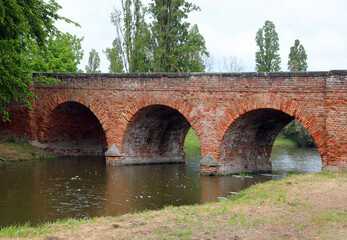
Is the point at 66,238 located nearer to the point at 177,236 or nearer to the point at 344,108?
the point at 177,236

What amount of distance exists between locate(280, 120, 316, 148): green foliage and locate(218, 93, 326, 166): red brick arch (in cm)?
2131

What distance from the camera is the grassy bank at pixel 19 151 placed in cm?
1655

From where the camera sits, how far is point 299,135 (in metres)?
33.4

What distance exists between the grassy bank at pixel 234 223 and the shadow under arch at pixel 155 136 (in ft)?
27.6

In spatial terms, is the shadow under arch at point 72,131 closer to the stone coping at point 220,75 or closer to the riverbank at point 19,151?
the riverbank at point 19,151

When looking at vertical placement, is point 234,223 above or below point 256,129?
below

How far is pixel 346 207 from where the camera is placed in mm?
7230

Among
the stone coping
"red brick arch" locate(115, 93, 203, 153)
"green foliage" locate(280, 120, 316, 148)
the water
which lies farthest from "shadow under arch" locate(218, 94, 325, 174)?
"green foliage" locate(280, 120, 316, 148)

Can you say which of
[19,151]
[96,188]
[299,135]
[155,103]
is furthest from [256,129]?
[299,135]

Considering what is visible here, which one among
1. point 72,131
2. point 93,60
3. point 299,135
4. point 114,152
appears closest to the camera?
point 114,152

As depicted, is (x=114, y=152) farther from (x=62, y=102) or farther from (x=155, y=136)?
(x=62, y=102)

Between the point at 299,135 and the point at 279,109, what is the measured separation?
72.6 ft

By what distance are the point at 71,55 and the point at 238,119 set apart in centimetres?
1860

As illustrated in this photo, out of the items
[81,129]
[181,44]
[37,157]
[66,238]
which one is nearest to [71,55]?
[181,44]
